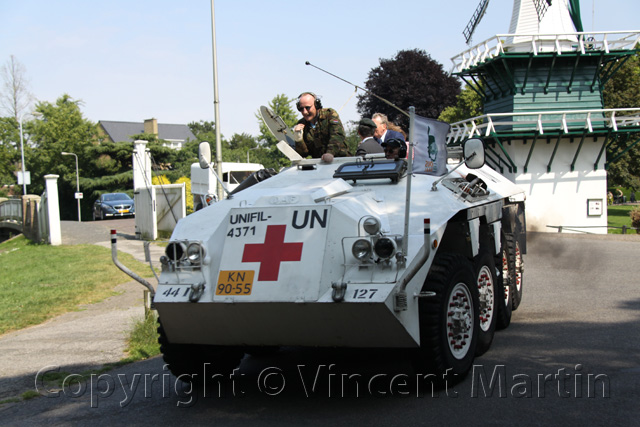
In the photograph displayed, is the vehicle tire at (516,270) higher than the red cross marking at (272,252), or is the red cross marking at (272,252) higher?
the red cross marking at (272,252)

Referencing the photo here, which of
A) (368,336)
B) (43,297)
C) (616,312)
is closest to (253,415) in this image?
(368,336)

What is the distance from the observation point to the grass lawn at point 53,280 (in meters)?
11.6

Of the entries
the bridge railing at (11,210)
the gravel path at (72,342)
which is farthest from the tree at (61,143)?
the gravel path at (72,342)

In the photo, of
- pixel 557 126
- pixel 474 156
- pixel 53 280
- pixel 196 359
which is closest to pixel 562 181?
pixel 557 126

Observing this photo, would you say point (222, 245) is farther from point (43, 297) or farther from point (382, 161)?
point (43, 297)

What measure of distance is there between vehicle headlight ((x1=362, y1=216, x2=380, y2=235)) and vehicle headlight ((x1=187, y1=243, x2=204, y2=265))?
125cm

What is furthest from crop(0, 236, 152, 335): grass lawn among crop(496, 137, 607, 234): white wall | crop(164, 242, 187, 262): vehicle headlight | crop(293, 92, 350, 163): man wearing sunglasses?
crop(496, 137, 607, 234): white wall

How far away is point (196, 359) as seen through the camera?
6.03 metres

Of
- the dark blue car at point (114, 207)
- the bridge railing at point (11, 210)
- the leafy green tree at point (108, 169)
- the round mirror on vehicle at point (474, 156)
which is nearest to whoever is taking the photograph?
the round mirror on vehicle at point (474, 156)

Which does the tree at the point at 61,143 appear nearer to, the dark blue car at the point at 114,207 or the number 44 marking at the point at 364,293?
the dark blue car at the point at 114,207

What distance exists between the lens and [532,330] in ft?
25.5

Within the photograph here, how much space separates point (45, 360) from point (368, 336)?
4.26 metres

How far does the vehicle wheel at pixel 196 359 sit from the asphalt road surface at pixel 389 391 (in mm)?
133

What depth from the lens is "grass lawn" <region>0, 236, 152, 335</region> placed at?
1160 centimetres
